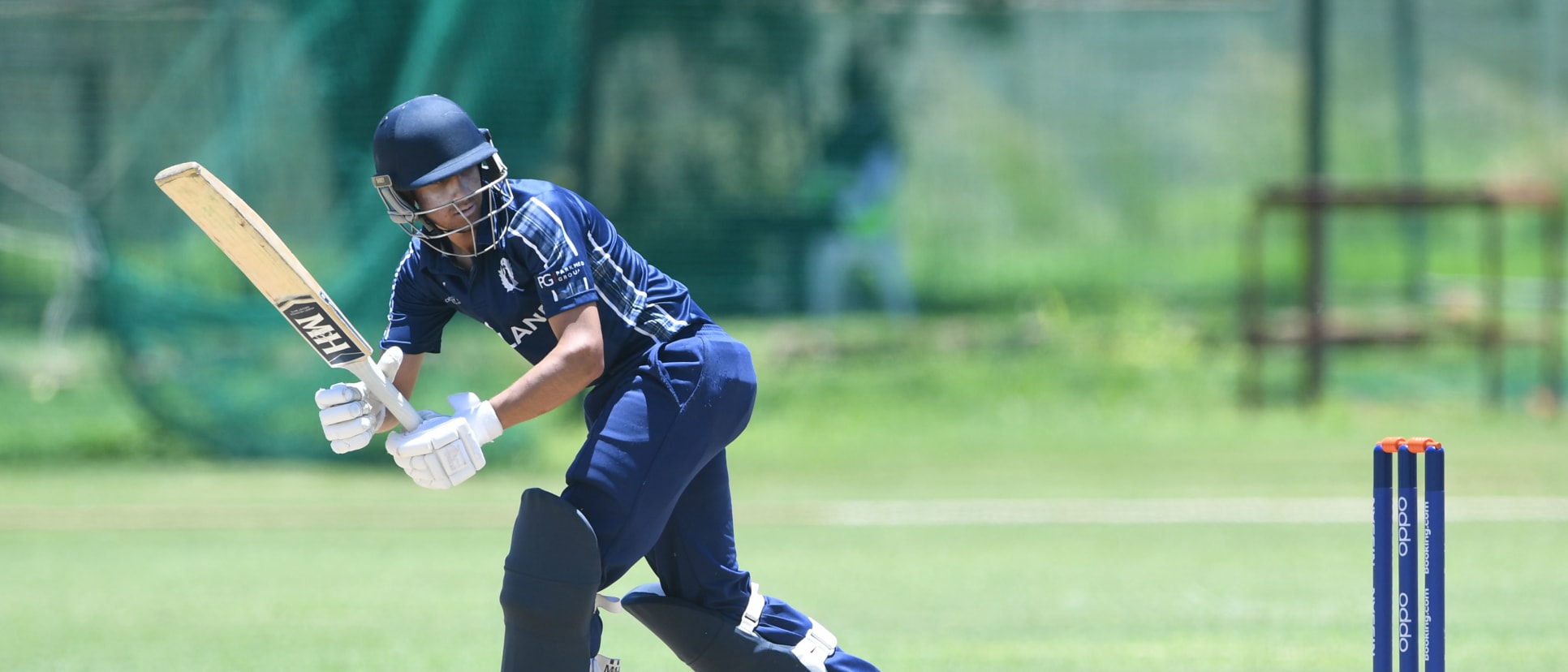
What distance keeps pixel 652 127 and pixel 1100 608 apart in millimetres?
8186

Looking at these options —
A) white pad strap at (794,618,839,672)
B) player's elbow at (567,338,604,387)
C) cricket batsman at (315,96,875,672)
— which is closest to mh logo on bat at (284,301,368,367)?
cricket batsman at (315,96,875,672)

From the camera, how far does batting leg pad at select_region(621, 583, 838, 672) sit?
14.7 feet

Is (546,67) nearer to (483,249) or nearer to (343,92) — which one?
(343,92)

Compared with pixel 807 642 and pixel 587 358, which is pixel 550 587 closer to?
pixel 587 358

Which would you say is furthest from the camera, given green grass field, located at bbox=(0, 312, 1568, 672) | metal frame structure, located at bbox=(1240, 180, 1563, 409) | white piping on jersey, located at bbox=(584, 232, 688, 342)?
metal frame structure, located at bbox=(1240, 180, 1563, 409)

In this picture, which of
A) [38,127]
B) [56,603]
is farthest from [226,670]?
[38,127]

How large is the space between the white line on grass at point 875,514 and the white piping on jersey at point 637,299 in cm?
561

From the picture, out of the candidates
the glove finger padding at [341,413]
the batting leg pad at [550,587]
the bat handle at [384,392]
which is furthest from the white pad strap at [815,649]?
the glove finger padding at [341,413]

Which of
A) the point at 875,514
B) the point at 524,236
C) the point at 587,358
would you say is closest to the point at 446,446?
the point at 587,358

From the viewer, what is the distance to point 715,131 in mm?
14531

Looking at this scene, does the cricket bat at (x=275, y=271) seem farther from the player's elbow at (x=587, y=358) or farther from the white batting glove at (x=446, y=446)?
the player's elbow at (x=587, y=358)

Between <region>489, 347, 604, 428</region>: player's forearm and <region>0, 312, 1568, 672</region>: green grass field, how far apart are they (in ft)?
7.57

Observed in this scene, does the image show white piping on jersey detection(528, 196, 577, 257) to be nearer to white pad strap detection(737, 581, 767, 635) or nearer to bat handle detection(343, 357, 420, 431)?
bat handle detection(343, 357, 420, 431)

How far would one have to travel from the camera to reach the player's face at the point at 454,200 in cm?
416
